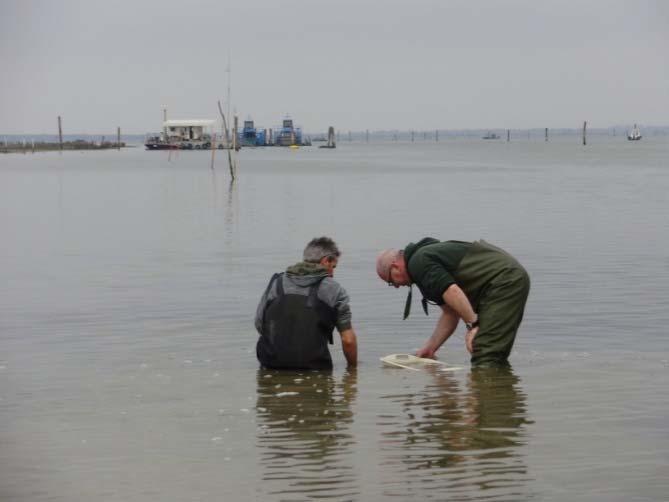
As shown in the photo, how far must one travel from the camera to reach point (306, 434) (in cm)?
822

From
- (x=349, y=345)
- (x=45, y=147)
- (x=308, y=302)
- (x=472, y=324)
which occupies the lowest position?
(x=45, y=147)

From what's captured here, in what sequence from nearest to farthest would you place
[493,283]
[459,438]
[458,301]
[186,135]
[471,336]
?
[459,438] < [458,301] < [493,283] < [471,336] < [186,135]

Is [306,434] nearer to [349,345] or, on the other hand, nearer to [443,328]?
[349,345]

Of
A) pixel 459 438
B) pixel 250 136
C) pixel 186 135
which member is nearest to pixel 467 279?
pixel 459 438

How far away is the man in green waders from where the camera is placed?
9.42 metres

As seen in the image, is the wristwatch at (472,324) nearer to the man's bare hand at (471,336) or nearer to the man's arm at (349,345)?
the man's bare hand at (471,336)

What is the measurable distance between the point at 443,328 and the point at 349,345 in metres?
0.79

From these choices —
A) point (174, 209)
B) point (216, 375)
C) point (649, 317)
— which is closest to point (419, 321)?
point (649, 317)

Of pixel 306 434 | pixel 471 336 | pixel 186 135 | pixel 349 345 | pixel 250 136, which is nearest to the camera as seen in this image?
pixel 306 434

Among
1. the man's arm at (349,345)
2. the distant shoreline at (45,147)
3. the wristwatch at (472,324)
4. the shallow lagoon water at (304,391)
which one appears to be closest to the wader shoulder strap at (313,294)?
the man's arm at (349,345)

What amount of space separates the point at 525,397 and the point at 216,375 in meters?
2.79

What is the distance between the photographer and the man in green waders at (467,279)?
371 inches

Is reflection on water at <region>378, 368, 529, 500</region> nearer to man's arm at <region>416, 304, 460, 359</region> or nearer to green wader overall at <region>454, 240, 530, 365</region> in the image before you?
man's arm at <region>416, 304, 460, 359</region>

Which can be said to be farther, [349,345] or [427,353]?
[427,353]
